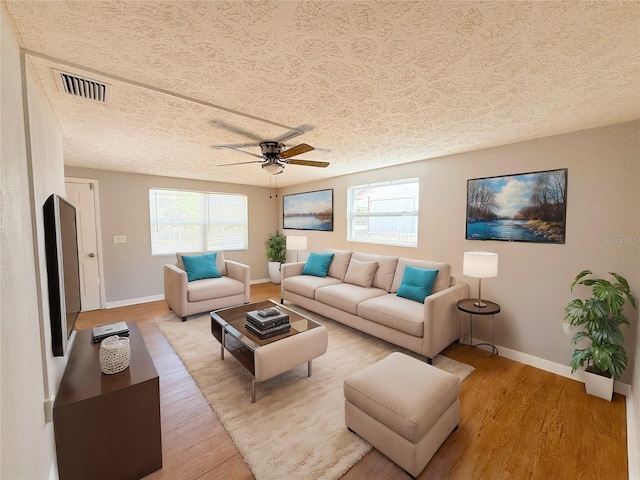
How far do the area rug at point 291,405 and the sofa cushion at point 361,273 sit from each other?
0.80 metres

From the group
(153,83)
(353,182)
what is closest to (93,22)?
(153,83)

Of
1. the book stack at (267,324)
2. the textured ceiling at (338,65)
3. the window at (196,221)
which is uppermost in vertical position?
the textured ceiling at (338,65)

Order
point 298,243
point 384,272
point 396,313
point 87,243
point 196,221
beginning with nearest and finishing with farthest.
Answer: point 396,313
point 384,272
point 87,243
point 298,243
point 196,221

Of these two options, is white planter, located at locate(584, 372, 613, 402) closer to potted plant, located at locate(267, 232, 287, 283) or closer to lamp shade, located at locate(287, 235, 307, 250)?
lamp shade, located at locate(287, 235, 307, 250)

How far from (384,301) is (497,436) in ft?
5.12

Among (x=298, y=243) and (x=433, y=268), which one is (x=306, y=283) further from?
(x=433, y=268)

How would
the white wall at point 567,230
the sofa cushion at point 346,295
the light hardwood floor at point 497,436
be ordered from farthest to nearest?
the sofa cushion at point 346,295 < the white wall at point 567,230 < the light hardwood floor at point 497,436

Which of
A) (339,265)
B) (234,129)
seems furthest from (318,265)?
(234,129)

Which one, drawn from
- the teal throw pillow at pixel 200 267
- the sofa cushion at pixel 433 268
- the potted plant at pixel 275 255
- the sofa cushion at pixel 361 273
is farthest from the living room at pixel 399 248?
the teal throw pillow at pixel 200 267

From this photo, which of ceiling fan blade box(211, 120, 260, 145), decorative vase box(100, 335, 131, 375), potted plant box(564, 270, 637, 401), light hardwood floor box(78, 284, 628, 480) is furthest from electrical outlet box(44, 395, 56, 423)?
potted plant box(564, 270, 637, 401)

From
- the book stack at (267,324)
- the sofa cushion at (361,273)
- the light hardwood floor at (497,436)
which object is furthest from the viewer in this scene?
the sofa cushion at (361,273)

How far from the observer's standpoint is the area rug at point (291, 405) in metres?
1.66

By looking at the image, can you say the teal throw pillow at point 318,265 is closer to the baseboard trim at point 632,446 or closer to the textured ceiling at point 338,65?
the textured ceiling at point 338,65

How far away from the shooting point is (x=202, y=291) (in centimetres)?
393
